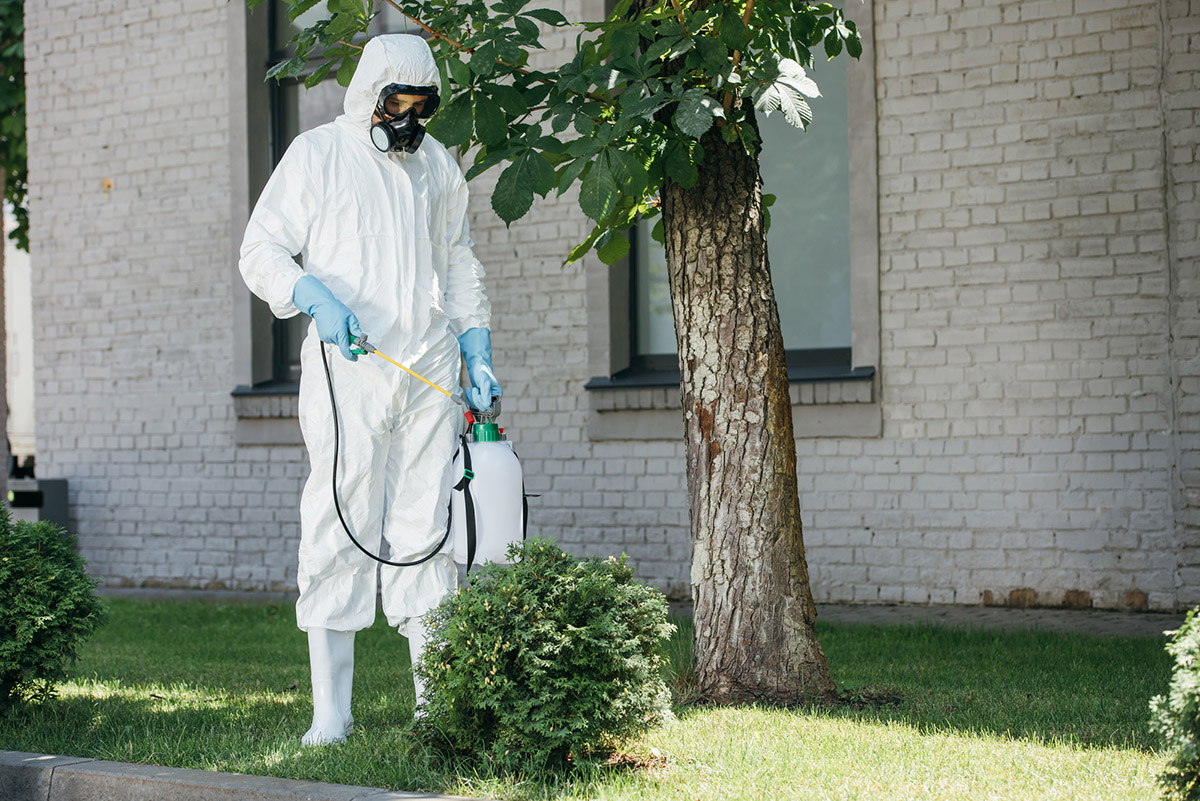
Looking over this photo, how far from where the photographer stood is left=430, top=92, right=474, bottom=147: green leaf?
413 cm

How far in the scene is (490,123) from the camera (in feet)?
13.6

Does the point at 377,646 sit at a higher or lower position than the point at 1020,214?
lower

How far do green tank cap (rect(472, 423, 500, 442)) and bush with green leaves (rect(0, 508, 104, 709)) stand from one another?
167 centimetres

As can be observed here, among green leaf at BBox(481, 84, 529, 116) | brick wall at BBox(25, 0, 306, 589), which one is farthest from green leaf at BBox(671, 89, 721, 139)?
brick wall at BBox(25, 0, 306, 589)

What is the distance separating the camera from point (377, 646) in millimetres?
6418

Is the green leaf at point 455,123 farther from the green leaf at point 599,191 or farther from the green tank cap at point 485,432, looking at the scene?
the green tank cap at point 485,432

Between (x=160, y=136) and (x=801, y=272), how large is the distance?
510 cm

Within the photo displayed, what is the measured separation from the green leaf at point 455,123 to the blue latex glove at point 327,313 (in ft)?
2.29

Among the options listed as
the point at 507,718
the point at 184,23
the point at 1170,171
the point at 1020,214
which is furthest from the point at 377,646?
the point at 184,23

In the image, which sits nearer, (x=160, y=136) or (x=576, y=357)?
(x=576, y=357)

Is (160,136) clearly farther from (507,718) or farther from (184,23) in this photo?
(507,718)

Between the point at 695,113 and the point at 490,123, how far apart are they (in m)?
0.73

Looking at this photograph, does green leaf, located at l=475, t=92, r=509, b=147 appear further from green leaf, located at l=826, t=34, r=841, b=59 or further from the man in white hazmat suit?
green leaf, located at l=826, t=34, r=841, b=59

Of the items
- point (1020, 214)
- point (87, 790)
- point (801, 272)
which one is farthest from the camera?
point (801, 272)
